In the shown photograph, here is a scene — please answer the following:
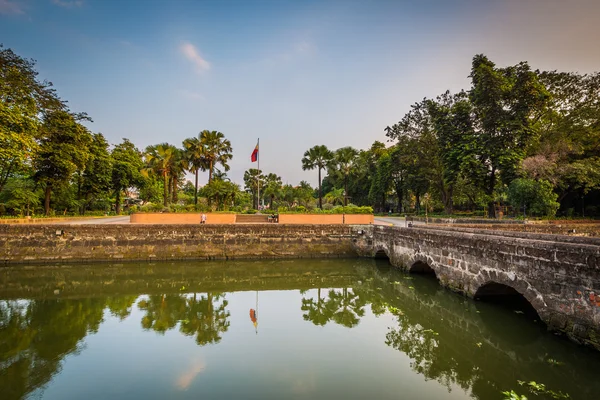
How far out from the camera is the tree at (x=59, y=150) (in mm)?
23312

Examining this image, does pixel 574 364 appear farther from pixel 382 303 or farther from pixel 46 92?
pixel 46 92

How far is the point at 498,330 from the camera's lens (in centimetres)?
726

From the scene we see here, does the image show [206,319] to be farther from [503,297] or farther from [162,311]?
[503,297]

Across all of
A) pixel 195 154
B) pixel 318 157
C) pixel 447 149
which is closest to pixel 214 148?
pixel 195 154

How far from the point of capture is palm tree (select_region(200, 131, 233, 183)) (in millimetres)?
32444

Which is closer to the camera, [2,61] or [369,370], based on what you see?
[369,370]

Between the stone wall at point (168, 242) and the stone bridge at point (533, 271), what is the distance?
6.83 m

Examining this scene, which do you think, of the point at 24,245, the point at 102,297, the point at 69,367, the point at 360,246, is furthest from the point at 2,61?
the point at 360,246

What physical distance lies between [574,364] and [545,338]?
112 cm

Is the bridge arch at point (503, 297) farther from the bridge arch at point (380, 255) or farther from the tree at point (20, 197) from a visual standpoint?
the tree at point (20, 197)

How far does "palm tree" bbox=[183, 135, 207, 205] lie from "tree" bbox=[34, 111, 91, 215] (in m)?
9.00

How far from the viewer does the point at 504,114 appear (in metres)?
21.7

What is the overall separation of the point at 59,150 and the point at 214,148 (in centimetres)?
1322

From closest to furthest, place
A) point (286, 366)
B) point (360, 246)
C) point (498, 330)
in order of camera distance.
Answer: point (286, 366), point (498, 330), point (360, 246)
